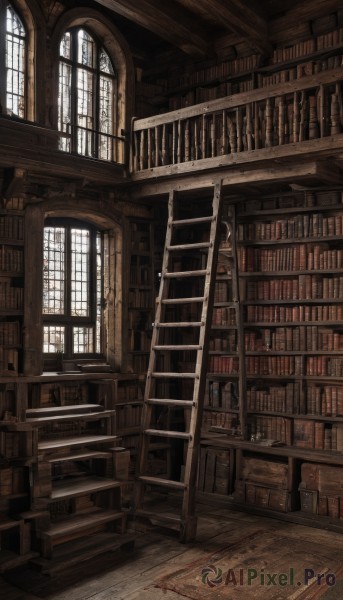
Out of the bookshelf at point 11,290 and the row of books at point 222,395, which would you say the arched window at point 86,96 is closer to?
the bookshelf at point 11,290

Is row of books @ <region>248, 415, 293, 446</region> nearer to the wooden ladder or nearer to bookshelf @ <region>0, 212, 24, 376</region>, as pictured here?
the wooden ladder

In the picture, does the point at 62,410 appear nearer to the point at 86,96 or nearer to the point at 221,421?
the point at 221,421

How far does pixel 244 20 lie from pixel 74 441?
15.2ft

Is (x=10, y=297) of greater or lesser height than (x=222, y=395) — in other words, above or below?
above

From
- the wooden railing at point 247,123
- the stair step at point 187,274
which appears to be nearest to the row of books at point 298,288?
the stair step at point 187,274

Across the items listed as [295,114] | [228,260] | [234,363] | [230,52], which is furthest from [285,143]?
[234,363]

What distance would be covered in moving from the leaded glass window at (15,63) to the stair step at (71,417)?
303 cm

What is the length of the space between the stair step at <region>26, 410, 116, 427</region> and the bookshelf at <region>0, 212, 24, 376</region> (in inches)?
22.6

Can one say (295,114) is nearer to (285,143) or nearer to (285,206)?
(285,143)

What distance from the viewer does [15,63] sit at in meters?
6.13

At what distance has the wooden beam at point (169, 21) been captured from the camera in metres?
6.29

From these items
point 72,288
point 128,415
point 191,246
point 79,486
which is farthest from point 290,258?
point 79,486

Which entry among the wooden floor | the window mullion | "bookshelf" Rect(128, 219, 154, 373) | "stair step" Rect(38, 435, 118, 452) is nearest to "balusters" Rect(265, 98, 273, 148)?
"bookshelf" Rect(128, 219, 154, 373)

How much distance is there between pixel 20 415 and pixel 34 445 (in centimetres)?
47
